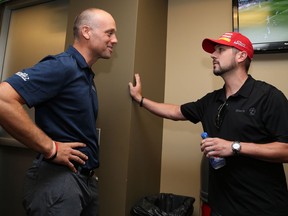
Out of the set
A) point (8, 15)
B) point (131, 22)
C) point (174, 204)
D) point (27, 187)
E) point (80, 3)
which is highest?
point (8, 15)

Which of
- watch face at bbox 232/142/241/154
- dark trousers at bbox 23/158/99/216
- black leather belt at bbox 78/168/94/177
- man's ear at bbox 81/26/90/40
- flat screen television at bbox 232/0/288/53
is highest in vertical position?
flat screen television at bbox 232/0/288/53

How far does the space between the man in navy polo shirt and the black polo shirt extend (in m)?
0.66

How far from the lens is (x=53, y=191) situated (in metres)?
1.00

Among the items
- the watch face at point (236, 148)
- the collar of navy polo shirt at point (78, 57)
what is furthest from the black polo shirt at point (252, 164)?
the collar of navy polo shirt at point (78, 57)

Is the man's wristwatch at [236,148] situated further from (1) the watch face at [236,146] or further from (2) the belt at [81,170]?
(2) the belt at [81,170]

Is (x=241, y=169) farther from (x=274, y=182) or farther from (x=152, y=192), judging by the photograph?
(x=152, y=192)

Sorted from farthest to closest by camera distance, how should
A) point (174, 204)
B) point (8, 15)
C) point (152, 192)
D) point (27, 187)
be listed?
point (8, 15)
point (152, 192)
point (174, 204)
point (27, 187)

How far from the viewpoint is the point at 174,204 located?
168 centimetres

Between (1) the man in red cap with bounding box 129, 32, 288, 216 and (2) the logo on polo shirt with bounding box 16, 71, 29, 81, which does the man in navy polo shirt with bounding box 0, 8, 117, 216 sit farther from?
(1) the man in red cap with bounding box 129, 32, 288, 216

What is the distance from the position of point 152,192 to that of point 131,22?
1251mm

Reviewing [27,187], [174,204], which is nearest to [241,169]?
[174,204]

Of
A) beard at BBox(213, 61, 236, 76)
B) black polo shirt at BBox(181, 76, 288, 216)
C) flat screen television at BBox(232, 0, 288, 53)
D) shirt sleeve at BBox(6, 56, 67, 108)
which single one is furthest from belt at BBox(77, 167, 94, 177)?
flat screen television at BBox(232, 0, 288, 53)

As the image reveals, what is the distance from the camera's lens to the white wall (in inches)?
75.8

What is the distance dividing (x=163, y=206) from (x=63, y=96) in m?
1.09
